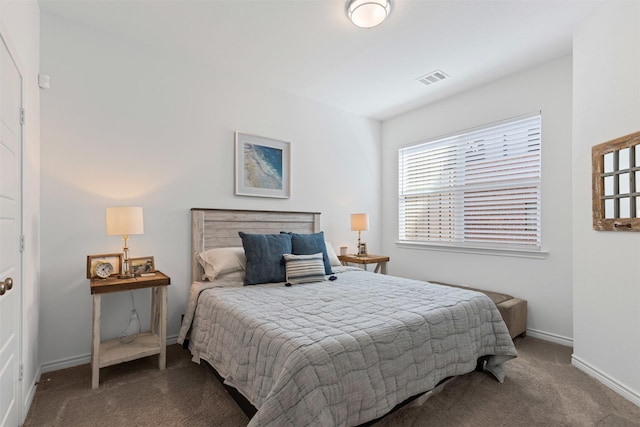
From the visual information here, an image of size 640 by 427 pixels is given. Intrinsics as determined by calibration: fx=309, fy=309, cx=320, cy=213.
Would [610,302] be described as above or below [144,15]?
below

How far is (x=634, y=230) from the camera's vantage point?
199 cm

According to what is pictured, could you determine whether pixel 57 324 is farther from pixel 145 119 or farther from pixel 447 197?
pixel 447 197

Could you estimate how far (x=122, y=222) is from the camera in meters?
2.29

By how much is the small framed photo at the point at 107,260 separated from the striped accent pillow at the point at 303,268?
134cm

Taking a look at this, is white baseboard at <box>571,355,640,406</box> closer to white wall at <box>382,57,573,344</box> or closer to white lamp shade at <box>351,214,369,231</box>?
white wall at <box>382,57,573,344</box>

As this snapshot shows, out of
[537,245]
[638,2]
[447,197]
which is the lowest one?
[537,245]

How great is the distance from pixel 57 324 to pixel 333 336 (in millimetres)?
2278

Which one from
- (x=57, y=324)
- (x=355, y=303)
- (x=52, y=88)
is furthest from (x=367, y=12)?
(x=57, y=324)

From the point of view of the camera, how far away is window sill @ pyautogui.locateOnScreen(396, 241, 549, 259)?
311cm

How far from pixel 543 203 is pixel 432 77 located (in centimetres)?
173

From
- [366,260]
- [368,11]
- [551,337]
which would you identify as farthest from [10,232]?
[551,337]

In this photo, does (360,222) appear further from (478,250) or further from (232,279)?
(232,279)

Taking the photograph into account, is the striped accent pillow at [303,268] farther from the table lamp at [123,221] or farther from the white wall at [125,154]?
the table lamp at [123,221]

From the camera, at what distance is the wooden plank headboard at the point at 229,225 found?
9.74 ft
